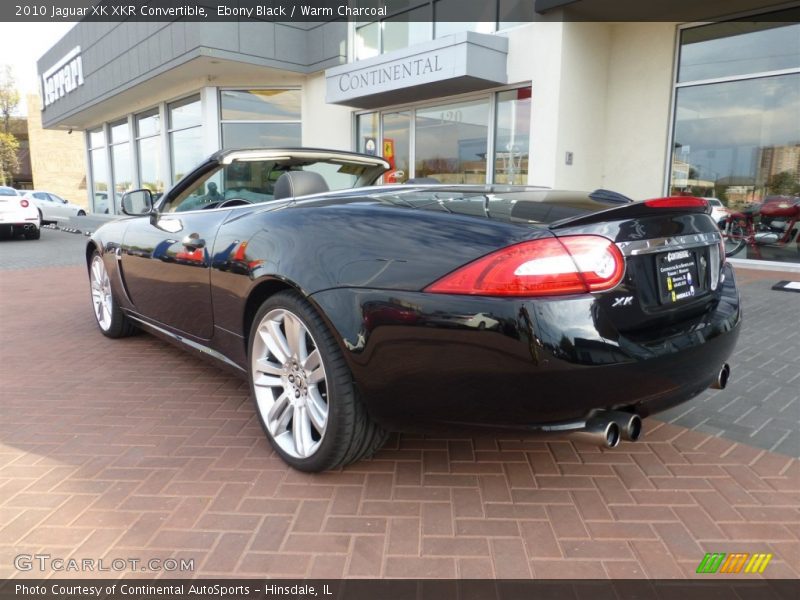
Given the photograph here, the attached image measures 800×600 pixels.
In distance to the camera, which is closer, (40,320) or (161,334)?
(161,334)

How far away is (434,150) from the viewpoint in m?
11.6

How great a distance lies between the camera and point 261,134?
49.9ft

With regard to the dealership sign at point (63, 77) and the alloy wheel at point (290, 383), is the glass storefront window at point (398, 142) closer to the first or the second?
the alloy wheel at point (290, 383)

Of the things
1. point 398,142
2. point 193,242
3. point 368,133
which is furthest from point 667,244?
point 368,133

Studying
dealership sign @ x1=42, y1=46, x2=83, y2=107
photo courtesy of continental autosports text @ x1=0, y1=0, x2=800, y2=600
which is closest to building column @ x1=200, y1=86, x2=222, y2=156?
dealership sign @ x1=42, y1=46, x2=83, y2=107

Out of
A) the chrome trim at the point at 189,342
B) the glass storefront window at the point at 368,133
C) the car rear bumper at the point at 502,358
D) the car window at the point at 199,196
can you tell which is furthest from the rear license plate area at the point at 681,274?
the glass storefront window at the point at 368,133

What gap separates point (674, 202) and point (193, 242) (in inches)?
93.7

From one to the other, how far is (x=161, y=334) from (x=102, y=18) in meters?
18.5

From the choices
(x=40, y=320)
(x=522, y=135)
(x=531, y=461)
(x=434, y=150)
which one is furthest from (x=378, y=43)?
(x=531, y=461)

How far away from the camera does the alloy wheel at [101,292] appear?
15.4 ft

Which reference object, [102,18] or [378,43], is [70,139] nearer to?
[102,18]

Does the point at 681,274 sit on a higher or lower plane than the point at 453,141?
lower

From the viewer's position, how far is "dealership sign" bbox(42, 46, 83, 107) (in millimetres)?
20453

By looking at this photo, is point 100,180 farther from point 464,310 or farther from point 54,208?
point 464,310
